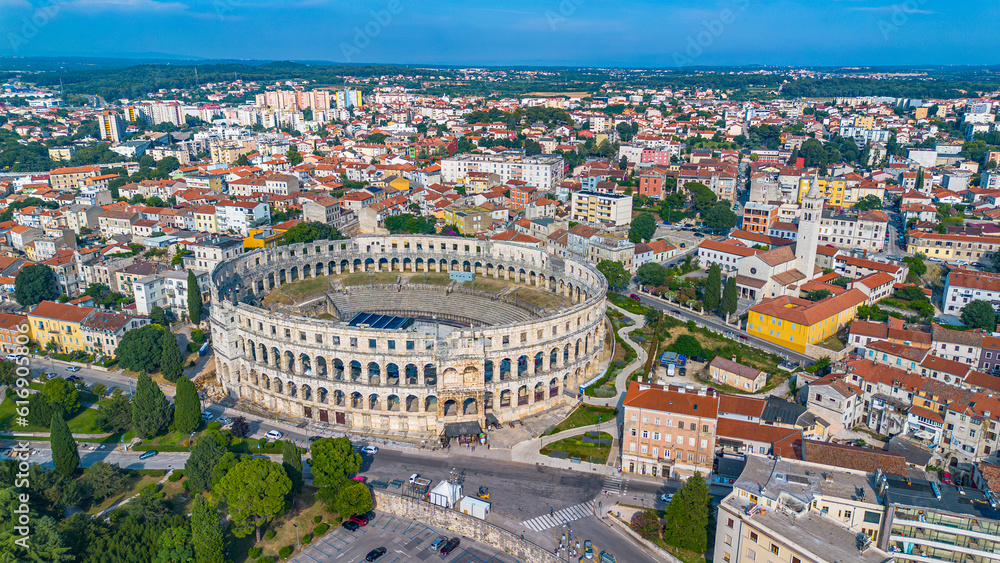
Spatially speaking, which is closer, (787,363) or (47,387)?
(47,387)

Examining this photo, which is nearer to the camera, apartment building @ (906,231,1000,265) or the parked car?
the parked car

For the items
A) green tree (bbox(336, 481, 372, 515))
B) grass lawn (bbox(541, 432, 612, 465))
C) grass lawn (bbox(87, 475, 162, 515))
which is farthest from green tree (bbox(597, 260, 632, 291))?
grass lawn (bbox(87, 475, 162, 515))

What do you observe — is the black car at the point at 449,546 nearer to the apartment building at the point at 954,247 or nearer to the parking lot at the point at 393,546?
the parking lot at the point at 393,546

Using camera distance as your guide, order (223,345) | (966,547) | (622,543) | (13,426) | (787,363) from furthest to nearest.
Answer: (787,363) < (223,345) < (13,426) < (622,543) < (966,547)

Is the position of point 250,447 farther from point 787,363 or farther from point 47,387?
point 787,363

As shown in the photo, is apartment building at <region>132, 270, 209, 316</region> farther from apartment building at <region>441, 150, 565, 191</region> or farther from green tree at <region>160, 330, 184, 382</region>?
apartment building at <region>441, 150, 565, 191</region>

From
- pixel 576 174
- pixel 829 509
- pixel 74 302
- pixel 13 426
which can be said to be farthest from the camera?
pixel 576 174

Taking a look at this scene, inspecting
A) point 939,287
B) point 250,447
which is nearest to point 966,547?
point 250,447

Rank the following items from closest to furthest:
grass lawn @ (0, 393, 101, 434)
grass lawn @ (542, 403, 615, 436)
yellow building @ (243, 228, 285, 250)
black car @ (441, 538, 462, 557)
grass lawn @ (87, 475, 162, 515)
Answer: black car @ (441, 538, 462, 557), grass lawn @ (87, 475, 162, 515), grass lawn @ (542, 403, 615, 436), grass lawn @ (0, 393, 101, 434), yellow building @ (243, 228, 285, 250)
